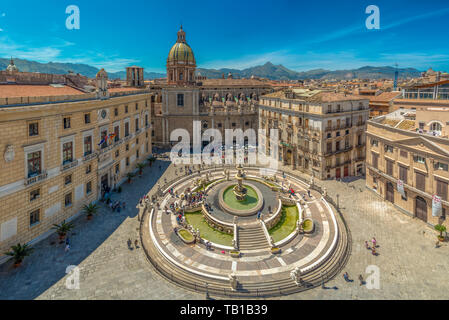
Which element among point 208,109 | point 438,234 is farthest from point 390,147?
point 208,109

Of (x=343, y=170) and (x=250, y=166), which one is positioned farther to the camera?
(x=250, y=166)

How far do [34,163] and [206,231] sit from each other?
1839 cm

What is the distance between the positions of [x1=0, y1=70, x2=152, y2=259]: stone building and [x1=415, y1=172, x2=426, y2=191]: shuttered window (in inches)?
1538

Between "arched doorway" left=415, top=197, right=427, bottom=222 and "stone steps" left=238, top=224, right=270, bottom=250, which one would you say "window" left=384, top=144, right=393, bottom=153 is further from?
"stone steps" left=238, top=224, right=270, bottom=250

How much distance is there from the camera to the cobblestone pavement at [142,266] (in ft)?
69.5

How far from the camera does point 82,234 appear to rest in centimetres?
2866

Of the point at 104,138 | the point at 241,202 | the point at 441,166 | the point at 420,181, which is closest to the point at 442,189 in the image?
the point at 441,166

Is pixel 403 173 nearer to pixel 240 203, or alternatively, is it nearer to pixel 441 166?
pixel 441 166

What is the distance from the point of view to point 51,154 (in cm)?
2770

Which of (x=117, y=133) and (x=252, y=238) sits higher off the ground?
(x=117, y=133)

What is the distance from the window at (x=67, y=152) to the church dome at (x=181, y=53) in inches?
1858

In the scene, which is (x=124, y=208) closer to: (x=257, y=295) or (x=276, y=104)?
(x=257, y=295)

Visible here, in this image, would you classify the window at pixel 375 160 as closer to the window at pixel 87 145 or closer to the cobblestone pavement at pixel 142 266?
the cobblestone pavement at pixel 142 266

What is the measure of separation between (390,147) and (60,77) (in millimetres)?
46330
